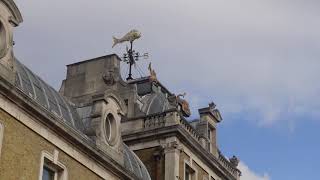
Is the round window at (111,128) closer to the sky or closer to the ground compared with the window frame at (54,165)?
closer to the sky

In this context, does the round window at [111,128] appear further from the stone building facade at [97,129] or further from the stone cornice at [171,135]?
the stone cornice at [171,135]

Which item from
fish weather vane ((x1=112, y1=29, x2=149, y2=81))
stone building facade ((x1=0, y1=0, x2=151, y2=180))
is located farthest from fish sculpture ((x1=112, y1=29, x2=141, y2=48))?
stone building facade ((x1=0, y1=0, x2=151, y2=180))

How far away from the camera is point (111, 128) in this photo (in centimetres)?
3594

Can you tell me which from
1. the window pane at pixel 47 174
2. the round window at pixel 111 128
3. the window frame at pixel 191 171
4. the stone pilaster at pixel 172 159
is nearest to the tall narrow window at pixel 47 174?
the window pane at pixel 47 174

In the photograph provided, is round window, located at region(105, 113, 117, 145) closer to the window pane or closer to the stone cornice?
the window pane

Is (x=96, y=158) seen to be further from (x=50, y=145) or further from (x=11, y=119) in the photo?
(x=11, y=119)

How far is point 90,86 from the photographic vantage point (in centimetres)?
4481

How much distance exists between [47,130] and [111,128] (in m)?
6.09

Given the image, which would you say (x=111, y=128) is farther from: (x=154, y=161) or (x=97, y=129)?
(x=154, y=161)

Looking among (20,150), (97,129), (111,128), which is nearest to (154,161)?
(111,128)

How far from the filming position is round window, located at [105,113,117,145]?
35469 millimetres

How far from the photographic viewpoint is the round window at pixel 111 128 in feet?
116

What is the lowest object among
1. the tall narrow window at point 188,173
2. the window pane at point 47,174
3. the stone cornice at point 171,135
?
the window pane at point 47,174

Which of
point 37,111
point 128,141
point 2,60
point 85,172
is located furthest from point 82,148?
point 128,141
